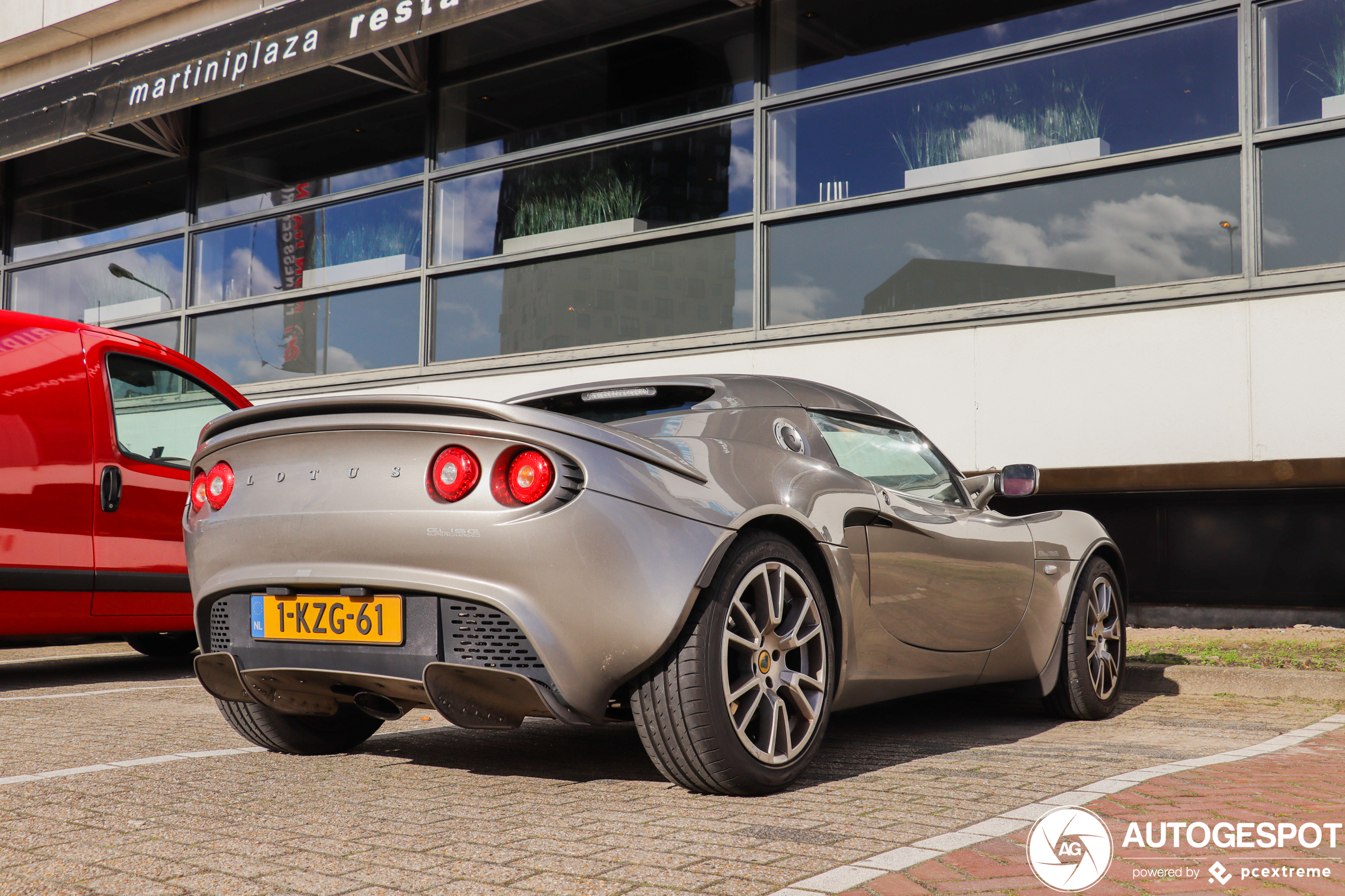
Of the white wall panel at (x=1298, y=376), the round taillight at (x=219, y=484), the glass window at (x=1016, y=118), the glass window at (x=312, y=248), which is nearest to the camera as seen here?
the round taillight at (x=219, y=484)

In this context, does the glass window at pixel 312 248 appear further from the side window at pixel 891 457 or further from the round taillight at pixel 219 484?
the round taillight at pixel 219 484

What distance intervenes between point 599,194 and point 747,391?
6864mm

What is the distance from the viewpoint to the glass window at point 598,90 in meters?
9.98

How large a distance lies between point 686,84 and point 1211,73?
4.22m

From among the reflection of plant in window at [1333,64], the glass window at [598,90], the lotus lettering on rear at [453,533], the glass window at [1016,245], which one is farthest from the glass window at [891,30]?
the lotus lettering on rear at [453,533]

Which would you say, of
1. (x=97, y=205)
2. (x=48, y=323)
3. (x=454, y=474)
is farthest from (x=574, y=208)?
(x=454, y=474)

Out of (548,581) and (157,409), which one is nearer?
(548,581)

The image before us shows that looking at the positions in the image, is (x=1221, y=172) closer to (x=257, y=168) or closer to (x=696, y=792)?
(x=696, y=792)

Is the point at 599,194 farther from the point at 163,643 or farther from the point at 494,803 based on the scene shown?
the point at 494,803

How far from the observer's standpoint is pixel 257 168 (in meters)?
12.9

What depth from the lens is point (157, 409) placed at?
22.4 feet

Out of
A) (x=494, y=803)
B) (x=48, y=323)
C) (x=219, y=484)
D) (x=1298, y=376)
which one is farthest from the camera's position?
(x=1298, y=376)

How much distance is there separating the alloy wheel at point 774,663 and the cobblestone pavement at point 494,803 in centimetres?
18

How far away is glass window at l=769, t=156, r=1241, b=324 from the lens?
7.88 m
